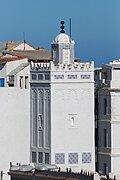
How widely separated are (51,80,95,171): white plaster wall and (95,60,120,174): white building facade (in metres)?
1.47

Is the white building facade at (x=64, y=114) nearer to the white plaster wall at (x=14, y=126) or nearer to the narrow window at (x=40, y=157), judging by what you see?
the narrow window at (x=40, y=157)

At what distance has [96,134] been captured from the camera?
228 ft

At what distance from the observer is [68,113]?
67.4 metres

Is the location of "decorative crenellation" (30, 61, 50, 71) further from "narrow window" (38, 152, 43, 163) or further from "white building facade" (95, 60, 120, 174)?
"narrow window" (38, 152, 43, 163)

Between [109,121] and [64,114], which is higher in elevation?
[64,114]

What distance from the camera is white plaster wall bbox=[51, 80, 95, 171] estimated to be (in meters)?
67.2

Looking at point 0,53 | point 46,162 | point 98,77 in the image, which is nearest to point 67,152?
point 46,162

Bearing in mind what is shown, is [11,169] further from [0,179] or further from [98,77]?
[98,77]

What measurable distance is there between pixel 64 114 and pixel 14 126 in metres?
2.80

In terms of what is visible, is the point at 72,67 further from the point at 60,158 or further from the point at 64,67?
the point at 60,158

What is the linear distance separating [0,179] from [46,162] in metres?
2.46

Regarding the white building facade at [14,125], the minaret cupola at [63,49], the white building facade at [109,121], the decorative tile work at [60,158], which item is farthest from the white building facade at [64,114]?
the white building facade at [109,121]

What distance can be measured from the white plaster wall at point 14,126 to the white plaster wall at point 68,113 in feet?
5.92

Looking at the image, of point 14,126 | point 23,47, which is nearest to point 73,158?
point 14,126
